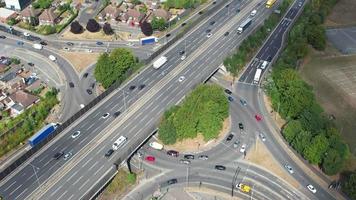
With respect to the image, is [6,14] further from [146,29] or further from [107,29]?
[146,29]

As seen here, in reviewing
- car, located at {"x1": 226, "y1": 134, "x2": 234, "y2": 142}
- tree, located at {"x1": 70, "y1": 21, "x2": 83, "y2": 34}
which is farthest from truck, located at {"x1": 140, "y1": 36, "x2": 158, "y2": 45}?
car, located at {"x1": 226, "y1": 134, "x2": 234, "y2": 142}

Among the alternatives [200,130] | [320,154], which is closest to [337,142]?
[320,154]

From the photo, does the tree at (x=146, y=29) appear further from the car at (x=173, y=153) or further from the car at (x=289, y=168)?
the car at (x=289, y=168)

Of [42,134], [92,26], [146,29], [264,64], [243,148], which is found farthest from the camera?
[92,26]

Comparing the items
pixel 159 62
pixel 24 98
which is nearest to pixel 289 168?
pixel 159 62

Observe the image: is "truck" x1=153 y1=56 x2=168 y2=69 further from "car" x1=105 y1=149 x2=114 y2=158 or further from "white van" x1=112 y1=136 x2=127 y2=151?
"car" x1=105 y1=149 x2=114 y2=158

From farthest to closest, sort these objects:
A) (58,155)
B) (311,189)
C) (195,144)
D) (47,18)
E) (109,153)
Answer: (47,18)
(195,144)
(109,153)
(58,155)
(311,189)
